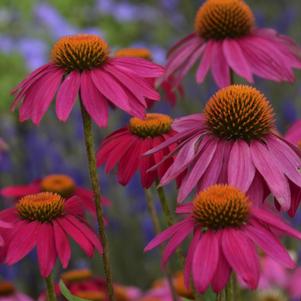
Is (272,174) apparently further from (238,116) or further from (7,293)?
(7,293)

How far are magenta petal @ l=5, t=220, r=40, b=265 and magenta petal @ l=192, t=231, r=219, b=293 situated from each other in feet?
0.94

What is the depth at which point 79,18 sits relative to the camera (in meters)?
6.54

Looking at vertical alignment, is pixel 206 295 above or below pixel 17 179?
below

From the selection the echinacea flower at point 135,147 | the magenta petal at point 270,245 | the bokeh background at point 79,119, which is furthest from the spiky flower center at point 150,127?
the bokeh background at point 79,119

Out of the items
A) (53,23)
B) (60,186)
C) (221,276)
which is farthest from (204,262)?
(53,23)

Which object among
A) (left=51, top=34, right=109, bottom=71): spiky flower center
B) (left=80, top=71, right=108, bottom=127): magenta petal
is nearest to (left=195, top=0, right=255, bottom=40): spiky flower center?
(left=51, top=34, right=109, bottom=71): spiky flower center

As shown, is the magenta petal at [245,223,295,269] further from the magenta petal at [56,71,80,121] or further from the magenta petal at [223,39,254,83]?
the magenta petal at [223,39,254,83]

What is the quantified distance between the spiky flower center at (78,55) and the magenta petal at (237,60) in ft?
1.01

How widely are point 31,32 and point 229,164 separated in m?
4.59

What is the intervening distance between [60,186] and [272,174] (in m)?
0.70

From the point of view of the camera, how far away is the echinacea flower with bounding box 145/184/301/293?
1100mm

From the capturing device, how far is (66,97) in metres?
1.35

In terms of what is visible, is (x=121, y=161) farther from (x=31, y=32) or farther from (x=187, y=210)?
(x=31, y=32)

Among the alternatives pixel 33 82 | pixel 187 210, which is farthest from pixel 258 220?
pixel 33 82
